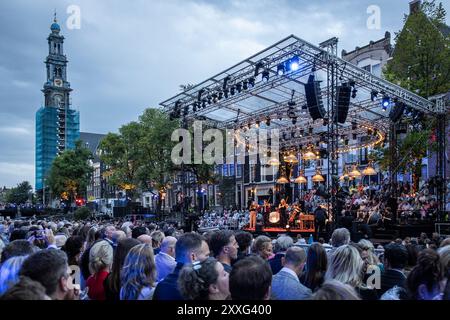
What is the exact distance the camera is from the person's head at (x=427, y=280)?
3.60 meters

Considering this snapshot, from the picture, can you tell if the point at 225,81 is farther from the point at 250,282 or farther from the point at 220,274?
the point at 250,282

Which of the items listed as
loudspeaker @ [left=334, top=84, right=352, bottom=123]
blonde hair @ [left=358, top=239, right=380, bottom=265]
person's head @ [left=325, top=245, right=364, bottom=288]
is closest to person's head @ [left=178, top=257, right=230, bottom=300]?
person's head @ [left=325, top=245, right=364, bottom=288]

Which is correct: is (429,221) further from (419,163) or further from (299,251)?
(299,251)

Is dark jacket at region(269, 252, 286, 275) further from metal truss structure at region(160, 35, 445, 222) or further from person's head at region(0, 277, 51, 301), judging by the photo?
metal truss structure at region(160, 35, 445, 222)

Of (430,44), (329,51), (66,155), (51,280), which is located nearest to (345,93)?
(329,51)

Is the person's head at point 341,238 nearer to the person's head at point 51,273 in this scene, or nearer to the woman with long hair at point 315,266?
the woman with long hair at point 315,266

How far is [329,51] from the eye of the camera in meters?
16.8

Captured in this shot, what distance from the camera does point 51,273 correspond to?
3424 mm

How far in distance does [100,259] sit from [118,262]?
0.37m

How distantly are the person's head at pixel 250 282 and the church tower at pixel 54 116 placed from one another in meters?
92.5

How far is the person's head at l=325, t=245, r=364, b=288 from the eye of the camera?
13.5 feet

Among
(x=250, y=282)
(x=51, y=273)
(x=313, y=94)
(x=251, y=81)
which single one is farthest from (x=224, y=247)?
(x=251, y=81)

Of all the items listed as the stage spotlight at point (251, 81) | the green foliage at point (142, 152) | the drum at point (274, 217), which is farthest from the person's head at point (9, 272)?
the green foliage at point (142, 152)

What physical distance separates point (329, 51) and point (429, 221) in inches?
329
